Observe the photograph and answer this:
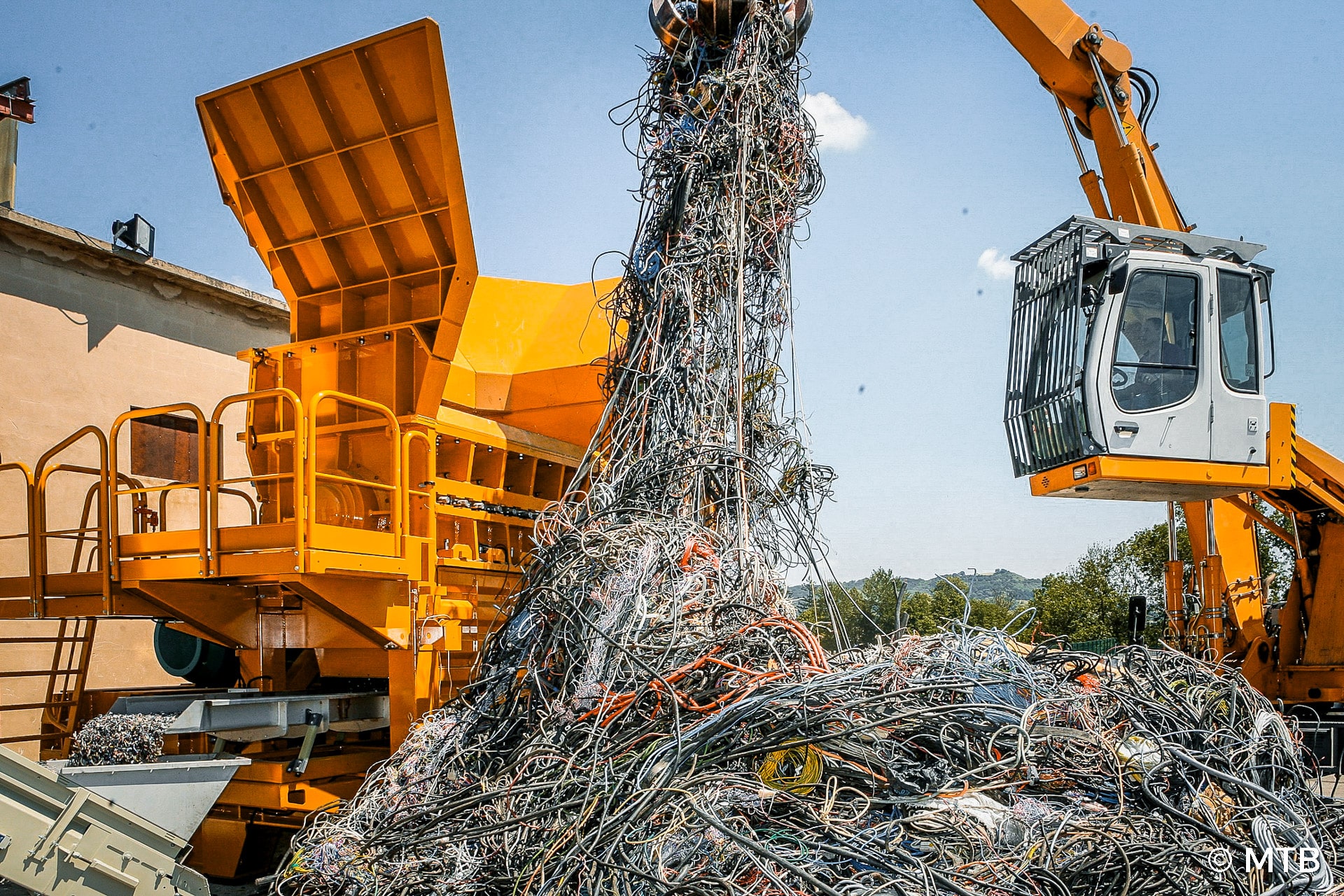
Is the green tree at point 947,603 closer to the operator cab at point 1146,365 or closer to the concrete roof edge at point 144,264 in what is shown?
the operator cab at point 1146,365

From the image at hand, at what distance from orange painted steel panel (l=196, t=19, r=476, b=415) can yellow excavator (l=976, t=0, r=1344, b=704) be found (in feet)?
14.9

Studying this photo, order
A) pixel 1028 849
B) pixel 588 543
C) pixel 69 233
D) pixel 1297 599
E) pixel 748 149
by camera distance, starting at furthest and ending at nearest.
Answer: pixel 69 233 → pixel 1297 599 → pixel 748 149 → pixel 588 543 → pixel 1028 849

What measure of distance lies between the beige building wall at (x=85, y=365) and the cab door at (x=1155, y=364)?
33.1 ft

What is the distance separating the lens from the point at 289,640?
283 inches

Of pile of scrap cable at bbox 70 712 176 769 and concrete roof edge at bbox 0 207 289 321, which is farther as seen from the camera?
concrete roof edge at bbox 0 207 289 321

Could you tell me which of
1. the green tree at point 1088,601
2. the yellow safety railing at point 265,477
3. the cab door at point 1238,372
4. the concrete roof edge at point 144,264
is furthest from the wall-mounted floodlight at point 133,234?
the green tree at point 1088,601

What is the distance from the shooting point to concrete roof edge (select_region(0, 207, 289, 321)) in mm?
11492

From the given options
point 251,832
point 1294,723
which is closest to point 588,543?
point 251,832

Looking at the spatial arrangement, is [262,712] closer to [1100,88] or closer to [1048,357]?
[1048,357]

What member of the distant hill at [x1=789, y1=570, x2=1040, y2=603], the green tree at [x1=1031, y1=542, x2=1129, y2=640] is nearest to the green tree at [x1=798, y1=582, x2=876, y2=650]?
the distant hill at [x1=789, y1=570, x2=1040, y2=603]

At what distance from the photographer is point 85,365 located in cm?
1215

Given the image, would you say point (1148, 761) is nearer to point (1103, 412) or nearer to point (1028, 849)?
point (1028, 849)

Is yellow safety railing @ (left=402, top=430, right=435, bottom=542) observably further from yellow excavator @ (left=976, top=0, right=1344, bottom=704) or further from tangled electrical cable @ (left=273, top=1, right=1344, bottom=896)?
yellow excavator @ (left=976, top=0, right=1344, bottom=704)

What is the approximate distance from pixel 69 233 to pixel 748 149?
28.0 feet
